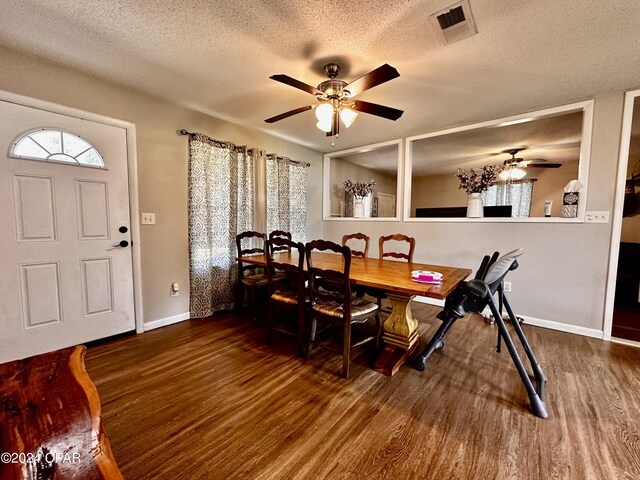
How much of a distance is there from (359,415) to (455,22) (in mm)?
2406

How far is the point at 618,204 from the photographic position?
2445 millimetres

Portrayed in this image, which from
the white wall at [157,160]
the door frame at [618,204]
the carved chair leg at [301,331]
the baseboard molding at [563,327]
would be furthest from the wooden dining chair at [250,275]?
the door frame at [618,204]

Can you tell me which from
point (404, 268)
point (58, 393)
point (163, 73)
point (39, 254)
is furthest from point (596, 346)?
point (39, 254)

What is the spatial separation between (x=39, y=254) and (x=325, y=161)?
3.76m

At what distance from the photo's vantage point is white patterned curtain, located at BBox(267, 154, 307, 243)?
A: 373 centimetres

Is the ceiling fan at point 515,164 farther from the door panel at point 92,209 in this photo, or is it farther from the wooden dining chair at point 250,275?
the door panel at point 92,209

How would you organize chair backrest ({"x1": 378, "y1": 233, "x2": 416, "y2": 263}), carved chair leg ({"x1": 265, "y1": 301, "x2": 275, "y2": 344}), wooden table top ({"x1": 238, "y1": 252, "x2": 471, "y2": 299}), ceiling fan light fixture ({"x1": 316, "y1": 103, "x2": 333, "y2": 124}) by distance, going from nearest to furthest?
wooden table top ({"x1": 238, "y1": 252, "x2": 471, "y2": 299}) < ceiling fan light fixture ({"x1": 316, "y1": 103, "x2": 333, "y2": 124}) < carved chair leg ({"x1": 265, "y1": 301, "x2": 275, "y2": 344}) < chair backrest ({"x1": 378, "y1": 233, "x2": 416, "y2": 263})

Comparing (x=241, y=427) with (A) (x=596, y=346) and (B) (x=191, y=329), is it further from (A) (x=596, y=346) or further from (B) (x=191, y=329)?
(A) (x=596, y=346)

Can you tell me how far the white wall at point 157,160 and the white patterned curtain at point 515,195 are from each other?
5.55 meters

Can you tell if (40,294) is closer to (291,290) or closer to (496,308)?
(291,290)

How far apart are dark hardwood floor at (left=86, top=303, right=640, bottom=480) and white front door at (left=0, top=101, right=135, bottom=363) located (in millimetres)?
423

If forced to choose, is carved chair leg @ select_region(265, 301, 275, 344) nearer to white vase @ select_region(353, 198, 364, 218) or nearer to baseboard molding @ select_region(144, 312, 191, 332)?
baseboard molding @ select_region(144, 312, 191, 332)

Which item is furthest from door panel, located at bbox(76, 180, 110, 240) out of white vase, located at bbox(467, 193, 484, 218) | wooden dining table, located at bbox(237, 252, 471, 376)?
white vase, located at bbox(467, 193, 484, 218)

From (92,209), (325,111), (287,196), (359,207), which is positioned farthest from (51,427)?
(359,207)
